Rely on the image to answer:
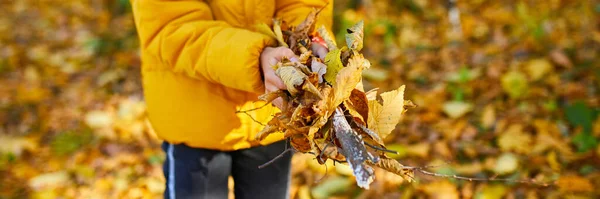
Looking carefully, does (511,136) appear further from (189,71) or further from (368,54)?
(189,71)

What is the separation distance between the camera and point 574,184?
101 inches

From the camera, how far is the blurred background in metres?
2.78

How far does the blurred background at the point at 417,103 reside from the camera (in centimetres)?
278

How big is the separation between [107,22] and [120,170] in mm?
2139

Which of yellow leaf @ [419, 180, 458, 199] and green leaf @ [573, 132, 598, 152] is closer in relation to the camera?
yellow leaf @ [419, 180, 458, 199]

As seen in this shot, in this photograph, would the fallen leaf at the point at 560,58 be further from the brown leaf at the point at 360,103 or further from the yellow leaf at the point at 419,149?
the brown leaf at the point at 360,103

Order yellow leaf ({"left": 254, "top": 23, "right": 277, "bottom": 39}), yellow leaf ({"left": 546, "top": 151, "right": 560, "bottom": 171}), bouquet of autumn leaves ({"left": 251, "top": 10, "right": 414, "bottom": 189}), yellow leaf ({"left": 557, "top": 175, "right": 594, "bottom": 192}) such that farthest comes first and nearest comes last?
yellow leaf ({"left": 546, "top": 151, "right": 560, "bottom": 171}) < yellow leaf ({"left": 557, "top": 175, "right": 594, "bottom": 192}) < yellow leaf ({"left": 254, "top": 23, "right": 277, "bottom": 39}) < bouquet of autumn leaves ({"left": 251, "top": 10, "right": 414, "bottom": 189})

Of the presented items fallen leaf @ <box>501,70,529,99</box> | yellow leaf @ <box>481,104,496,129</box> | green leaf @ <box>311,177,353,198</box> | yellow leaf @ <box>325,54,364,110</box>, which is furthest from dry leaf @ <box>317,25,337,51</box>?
fallen leaf @ <box>501,70,529,99</box>

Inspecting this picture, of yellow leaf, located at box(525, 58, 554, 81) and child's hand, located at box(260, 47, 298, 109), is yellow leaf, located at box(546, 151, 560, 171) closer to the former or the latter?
yellow leaf, located at box(525, 58, 554, 81)

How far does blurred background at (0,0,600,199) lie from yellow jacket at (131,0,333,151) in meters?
0.58

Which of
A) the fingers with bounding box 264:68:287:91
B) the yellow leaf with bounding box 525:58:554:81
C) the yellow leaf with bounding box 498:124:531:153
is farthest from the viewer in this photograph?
the yellow leaf with bounding box 525:58:554:81

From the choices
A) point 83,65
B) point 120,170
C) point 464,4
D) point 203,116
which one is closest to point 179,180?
point 203,116

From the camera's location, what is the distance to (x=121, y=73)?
4.00m

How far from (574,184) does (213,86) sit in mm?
1881
